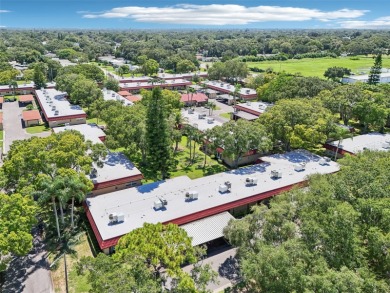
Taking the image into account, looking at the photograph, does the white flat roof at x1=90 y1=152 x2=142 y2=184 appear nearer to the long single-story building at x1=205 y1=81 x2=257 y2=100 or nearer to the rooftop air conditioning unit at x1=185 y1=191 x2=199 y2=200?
the rooftop air conditioning unit at x1=185 y1=191 x2=199 y2=200

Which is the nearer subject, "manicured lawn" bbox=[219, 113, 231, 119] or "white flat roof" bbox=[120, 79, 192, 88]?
"manicured lawn" bbox=[219, 113, 231, 119]

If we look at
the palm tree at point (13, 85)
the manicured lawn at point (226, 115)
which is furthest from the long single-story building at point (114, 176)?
the palm tree at point (13, 85)

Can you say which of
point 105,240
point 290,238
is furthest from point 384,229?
point 105,240

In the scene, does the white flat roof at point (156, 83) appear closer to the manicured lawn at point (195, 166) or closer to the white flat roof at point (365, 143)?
the manicured lawn at point (195, 166)

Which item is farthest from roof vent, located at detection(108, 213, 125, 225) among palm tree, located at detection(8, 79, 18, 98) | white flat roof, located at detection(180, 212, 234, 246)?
palm tree, located at detection(8, 79, 18, 98)

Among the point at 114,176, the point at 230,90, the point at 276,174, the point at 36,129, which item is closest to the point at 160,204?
the point at 114,176

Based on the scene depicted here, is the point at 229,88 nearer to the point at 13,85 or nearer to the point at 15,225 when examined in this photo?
the point at 13,85
